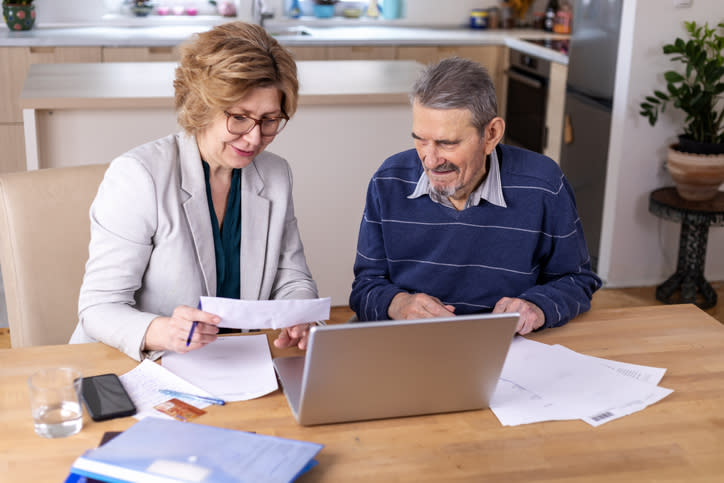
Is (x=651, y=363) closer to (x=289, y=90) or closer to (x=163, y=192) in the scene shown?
(x=289, y=90)

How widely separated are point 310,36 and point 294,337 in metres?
3.49

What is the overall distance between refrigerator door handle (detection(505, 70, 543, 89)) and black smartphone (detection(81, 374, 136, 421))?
3.36 m

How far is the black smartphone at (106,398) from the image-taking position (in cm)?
120

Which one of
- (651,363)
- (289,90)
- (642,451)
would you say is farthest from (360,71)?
(642,451)

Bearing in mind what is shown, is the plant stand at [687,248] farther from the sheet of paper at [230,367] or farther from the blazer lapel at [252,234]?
the sheet of paper at [230,367]

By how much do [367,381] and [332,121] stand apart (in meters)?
2.03

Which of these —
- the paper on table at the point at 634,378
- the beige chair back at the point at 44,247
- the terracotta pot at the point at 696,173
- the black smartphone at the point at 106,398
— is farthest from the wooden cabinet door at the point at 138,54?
the paper on table at the point at 634,378

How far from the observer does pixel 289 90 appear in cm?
158

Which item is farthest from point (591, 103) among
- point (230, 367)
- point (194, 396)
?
point (194, 396)

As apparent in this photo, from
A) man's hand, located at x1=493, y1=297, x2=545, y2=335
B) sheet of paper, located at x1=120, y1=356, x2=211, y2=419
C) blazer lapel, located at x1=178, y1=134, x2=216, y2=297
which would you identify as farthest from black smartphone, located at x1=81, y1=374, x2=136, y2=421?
man's hand, located at x1=493, y1=297, x2=545, y2=335

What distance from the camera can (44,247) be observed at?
1.65 metres

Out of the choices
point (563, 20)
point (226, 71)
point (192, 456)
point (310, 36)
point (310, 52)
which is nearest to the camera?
point (192, 456)

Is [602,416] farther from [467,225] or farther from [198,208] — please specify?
[198,208]

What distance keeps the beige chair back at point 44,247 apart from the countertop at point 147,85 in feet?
3.72
